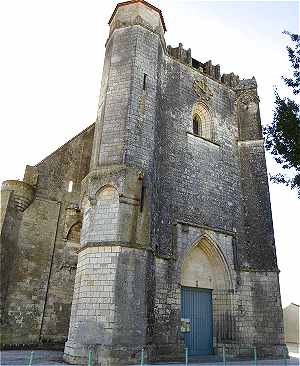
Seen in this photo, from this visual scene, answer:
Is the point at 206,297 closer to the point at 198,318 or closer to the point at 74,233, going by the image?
the point at 198,318

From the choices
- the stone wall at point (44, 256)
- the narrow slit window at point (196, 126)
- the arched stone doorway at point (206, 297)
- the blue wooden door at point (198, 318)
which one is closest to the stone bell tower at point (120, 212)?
the stone wall at point (44, 256)

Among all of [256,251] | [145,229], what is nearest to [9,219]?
[145,229]

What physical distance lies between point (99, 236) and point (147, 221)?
142 cm

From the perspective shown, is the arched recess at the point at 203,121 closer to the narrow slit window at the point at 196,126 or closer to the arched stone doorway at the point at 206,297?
the narrow slit window at the point at 196,126

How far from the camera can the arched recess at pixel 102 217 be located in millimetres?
9523

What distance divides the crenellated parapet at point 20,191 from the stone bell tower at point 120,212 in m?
Answer: 2.47

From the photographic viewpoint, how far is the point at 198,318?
1152 cm

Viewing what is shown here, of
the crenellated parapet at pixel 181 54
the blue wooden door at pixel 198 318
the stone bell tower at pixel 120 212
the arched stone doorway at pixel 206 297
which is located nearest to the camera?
the stone bell tower at pixel 120 212

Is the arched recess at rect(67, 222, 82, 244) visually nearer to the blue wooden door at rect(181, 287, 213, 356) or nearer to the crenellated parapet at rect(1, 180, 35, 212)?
the crenellated parapet at rect(1, 180, 35, 212)

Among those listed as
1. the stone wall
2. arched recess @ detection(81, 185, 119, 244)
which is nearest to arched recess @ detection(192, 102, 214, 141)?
the stone wall

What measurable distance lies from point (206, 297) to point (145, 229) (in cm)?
413

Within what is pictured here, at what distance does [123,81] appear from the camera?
11.9 m

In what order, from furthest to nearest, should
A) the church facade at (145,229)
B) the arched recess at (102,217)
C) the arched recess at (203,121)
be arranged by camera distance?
1. the arched recess at (203,121)
2. the arched recess at (102,217)
3. the church facade at (145,229)

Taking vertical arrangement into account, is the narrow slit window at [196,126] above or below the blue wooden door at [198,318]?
above
